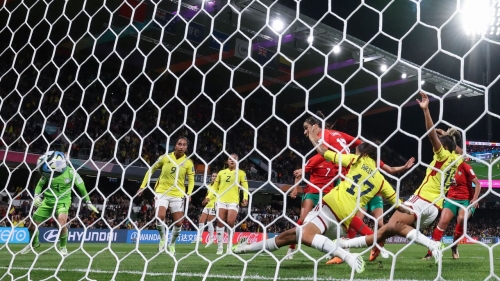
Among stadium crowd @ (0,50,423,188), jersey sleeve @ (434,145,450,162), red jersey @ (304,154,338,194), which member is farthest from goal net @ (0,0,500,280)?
jersey sleeve @ (434,145,450,162)

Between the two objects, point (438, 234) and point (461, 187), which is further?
point (461, 187)

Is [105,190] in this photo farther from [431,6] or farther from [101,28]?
[431,6]

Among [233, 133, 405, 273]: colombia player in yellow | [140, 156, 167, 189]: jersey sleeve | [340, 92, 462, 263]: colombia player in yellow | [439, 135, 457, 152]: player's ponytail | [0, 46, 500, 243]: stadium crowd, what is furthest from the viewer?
[0, 46, 500, 243]: stadium crowd

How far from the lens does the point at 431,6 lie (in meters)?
16.4

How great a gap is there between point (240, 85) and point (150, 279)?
18.3 meters

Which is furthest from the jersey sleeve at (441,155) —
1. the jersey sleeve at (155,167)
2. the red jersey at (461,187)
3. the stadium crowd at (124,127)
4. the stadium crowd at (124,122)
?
the stadium crowd at (124,122)

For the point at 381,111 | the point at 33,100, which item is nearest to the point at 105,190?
the point at 33,100

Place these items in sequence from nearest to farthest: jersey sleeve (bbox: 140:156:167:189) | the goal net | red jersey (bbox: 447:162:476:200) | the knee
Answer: jersey sleeve (bbox: 140:156:167:189) → the knee → red jersey (bbox: 447:162:476:200) → the goal net

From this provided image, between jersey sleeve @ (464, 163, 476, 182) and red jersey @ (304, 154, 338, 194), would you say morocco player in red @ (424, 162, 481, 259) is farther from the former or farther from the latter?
red jersey @ (304, 154, 338, 194)

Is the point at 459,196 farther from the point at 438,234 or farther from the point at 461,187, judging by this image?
the point at 438,234

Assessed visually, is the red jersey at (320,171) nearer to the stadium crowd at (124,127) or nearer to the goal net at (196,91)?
the goal net at (196,91)

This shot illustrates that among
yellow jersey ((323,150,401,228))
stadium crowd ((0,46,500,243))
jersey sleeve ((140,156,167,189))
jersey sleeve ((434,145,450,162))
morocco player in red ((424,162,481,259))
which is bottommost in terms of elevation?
stadium crowd ((0,46,500,243))

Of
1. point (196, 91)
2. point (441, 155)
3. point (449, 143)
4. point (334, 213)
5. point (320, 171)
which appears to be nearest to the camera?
point (334, 213)

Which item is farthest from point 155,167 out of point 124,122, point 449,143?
point 124,122
